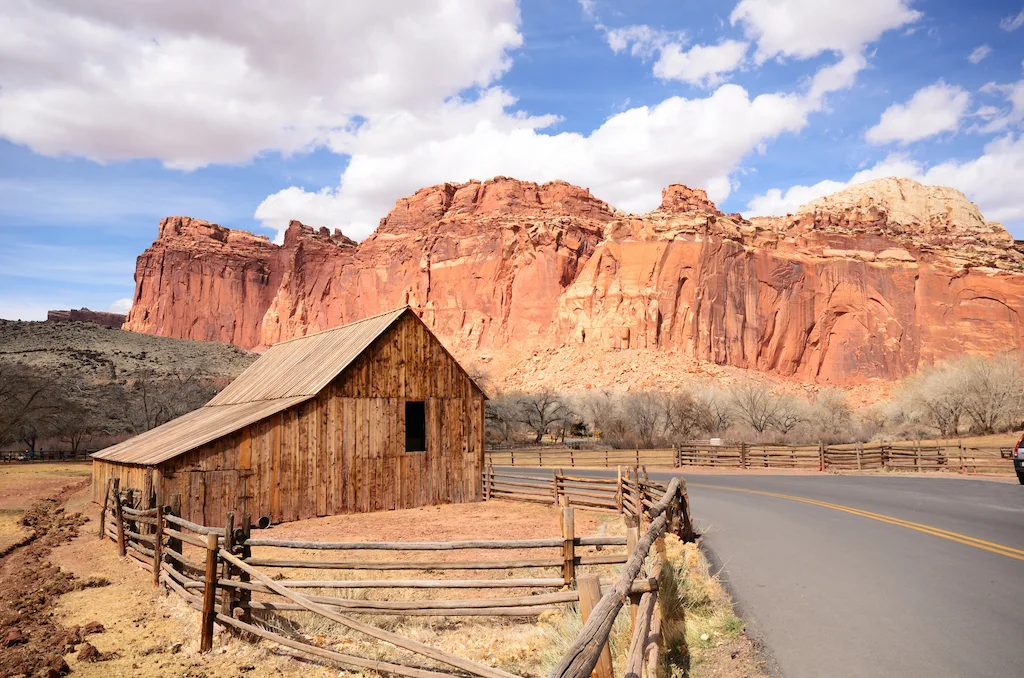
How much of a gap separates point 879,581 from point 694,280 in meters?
76.9

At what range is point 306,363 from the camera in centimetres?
2162

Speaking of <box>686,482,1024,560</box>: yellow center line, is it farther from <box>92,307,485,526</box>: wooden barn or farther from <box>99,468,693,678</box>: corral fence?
<box>92,307,485,526</box>: wooden barn

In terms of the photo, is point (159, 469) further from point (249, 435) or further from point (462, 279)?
point (462, 279)

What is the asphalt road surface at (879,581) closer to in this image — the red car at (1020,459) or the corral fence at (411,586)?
the corral fence at (411,586)

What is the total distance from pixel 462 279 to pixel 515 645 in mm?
93233

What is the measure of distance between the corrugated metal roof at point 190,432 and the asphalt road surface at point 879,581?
→ 37.0 ft

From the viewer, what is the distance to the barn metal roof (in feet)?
56.3

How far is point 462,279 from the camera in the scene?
100000mm

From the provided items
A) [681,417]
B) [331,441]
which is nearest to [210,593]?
[331,441]

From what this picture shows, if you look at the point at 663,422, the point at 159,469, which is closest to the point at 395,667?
the point at 159,469

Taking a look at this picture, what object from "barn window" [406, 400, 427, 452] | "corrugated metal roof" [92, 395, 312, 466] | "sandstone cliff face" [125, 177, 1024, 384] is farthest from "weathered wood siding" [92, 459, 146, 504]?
"sandstone cliff face" [125, 177, 1024, 384]

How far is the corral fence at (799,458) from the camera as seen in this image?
2877cm

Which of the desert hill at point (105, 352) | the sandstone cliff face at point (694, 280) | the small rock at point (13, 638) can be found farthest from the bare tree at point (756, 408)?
the small rock at point (13, 638)

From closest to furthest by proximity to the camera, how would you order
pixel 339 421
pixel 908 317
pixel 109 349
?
pixel 339 421 < pixel 109 349 < pixel 908 317
